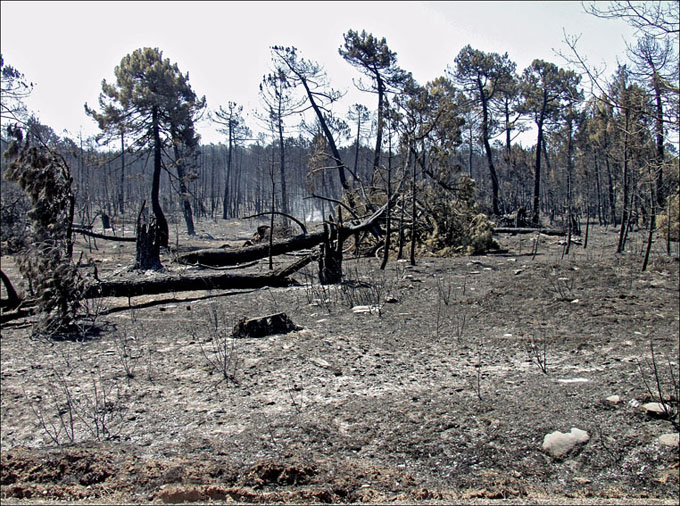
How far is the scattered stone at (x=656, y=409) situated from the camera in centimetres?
356

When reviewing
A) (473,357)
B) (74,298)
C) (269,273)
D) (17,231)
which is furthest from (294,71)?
(473,357)

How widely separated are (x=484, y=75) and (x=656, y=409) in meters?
25.8

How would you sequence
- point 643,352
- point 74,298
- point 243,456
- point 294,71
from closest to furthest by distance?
point 243,456 → point 643,352 → point 74,298 → point 294,71

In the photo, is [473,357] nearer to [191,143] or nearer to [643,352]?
A: [643,352]

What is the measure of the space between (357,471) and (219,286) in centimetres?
687

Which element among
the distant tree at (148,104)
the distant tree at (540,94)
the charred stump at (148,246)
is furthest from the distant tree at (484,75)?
the charred stump at (148,246)

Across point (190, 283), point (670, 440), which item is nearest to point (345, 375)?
point (670, 440)

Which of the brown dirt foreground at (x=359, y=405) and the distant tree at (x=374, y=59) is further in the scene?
the distant tree at (x=374, y=59)

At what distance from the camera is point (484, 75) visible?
26938 mm

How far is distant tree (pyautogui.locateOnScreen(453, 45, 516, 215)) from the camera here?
2636 centimetres

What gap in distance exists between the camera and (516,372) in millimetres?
4672

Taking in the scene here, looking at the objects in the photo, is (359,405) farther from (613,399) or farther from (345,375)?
(613,399)

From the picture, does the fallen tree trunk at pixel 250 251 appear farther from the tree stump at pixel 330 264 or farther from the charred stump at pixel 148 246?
the tree stump at pixel 330 264

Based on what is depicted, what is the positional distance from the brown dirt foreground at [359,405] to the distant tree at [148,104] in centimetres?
1583
